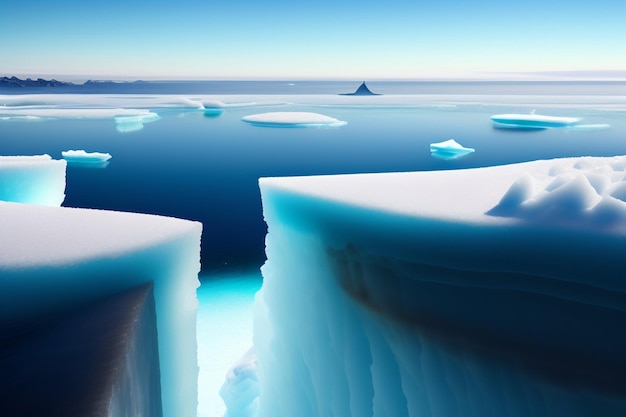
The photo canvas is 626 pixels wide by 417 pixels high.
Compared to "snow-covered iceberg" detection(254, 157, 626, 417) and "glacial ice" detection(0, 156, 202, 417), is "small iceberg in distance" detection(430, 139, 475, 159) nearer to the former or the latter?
"snow-covered iceberg" detection(254, 157, 626, 417)

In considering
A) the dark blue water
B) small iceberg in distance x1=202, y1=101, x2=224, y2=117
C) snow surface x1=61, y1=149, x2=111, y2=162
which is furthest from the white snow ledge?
small iceberg in distance x1=202, y1=101, x2=224, y2=117

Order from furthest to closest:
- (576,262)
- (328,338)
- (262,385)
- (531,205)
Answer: (262,385)
(328,338)
(531,205)
(576,262)

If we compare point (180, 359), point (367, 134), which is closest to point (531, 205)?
point (180, 359)

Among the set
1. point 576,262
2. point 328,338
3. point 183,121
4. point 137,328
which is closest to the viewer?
point 137,328

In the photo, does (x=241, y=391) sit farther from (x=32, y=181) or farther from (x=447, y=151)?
(x=447, y=151)

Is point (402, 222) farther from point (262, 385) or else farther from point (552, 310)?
point (262, 385)

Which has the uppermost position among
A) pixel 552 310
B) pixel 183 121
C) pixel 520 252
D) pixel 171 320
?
pixel 520 252

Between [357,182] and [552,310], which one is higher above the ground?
[357,182]

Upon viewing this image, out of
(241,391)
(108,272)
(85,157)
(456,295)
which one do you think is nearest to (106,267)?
(108,272)
